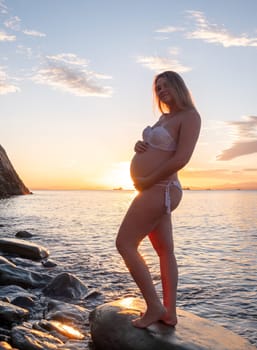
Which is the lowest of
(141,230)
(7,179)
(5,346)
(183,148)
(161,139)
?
(5,346)

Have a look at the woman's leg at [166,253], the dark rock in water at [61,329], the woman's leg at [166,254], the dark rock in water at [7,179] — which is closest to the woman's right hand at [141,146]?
the woman's leg at [166,253]

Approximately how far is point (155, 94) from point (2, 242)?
1108cm

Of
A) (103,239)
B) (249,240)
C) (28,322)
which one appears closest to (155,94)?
(28,322)

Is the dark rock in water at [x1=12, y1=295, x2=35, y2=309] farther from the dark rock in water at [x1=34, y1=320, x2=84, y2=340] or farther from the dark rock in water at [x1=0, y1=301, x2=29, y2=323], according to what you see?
the dark rock in water at [x1=34, y1=320, x2=84, y2=340]

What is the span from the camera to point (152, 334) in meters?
5.11

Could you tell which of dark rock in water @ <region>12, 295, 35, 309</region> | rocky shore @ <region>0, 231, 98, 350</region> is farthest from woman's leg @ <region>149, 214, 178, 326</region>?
dark rock in water @ <region>12, 295, 35, 309</region>

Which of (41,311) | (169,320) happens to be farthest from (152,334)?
(41,311)

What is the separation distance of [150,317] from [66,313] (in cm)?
265

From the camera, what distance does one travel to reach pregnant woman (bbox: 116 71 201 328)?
15.1 feet

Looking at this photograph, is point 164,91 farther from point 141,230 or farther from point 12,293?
point 12,293

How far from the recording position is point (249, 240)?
2316 cm

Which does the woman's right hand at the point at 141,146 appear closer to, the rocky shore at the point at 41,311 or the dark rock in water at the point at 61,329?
the rocky shore at the point at 41,311

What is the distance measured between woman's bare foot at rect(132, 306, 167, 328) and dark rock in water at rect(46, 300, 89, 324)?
2.17 metres

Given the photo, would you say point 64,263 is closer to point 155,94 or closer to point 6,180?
point 155,94
